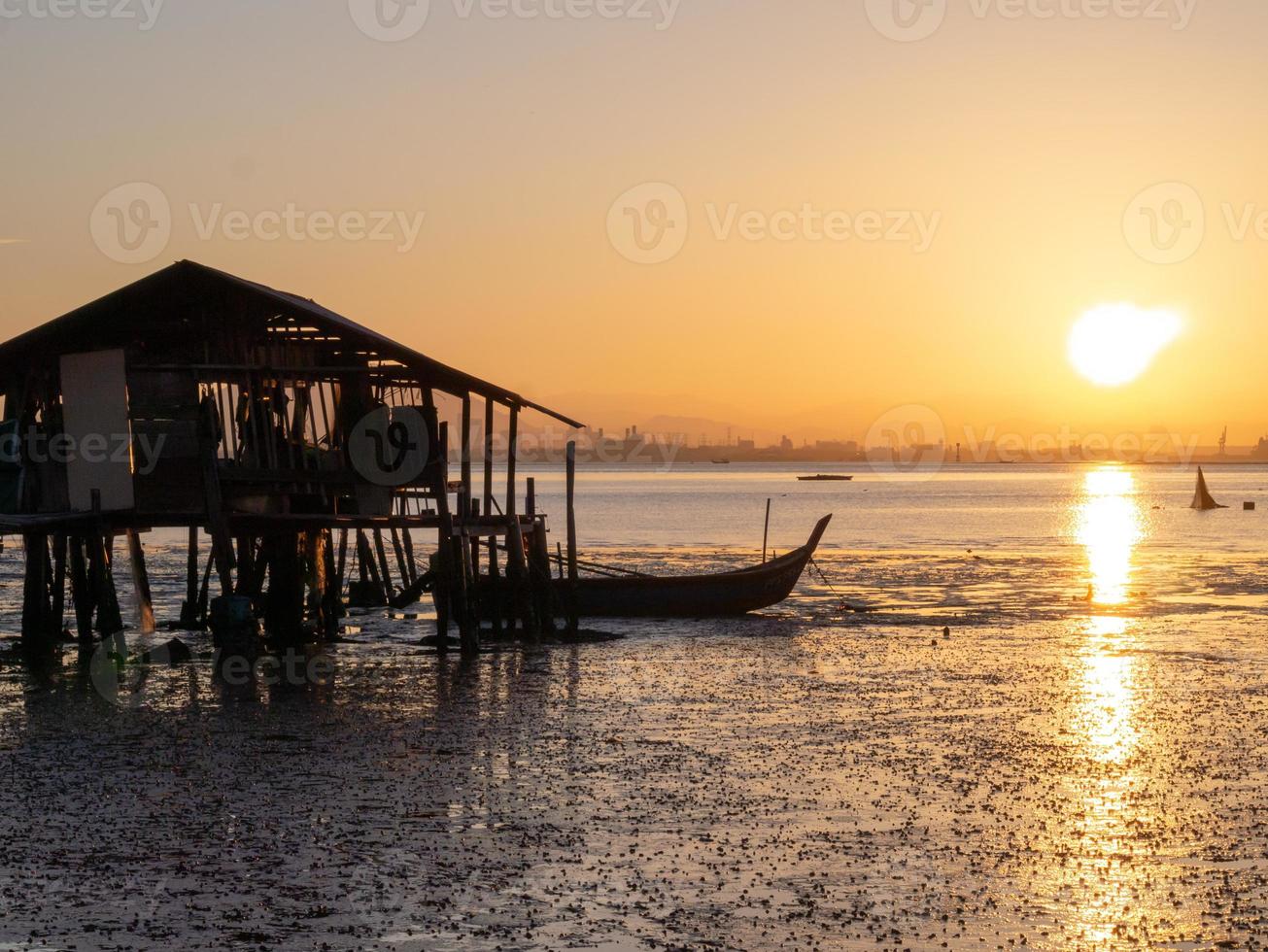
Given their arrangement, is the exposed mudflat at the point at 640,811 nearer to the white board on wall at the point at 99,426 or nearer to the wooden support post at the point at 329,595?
the white board on wall at the point at 99,426

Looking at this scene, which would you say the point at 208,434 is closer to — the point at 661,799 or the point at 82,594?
the point at 82,594

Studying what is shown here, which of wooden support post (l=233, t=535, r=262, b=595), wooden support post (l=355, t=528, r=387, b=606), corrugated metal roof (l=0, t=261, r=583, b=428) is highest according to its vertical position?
corrugated metal roof (l=0, t=261, r=583, b=428)

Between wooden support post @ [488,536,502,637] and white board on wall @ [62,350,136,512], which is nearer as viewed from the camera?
white board on wall @ [62,350,136,512]

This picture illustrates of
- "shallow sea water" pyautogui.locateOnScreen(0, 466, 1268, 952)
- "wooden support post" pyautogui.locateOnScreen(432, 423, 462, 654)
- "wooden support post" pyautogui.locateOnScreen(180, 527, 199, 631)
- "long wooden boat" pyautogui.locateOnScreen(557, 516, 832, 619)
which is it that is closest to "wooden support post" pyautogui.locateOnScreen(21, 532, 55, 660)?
"shallow sea water" pyautogui.locateOnScreen(0, 466, 1268, 952)

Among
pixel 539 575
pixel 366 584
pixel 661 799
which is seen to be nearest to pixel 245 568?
pixel 539 575

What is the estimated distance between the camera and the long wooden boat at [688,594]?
104 feet

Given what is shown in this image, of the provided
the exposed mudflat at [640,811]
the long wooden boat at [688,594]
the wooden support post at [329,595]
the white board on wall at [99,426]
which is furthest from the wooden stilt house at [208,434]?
the long wooden boat at [688,594]

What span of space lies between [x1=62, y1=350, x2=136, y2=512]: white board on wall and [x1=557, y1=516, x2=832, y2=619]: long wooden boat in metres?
10.8

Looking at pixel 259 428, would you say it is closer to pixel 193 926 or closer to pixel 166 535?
pixel 193 926

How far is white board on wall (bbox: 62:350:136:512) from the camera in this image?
23.9 metres

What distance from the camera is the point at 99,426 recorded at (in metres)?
23.9

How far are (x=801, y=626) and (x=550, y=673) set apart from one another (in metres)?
9.32

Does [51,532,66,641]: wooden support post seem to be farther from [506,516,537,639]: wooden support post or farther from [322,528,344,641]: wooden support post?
[506,516,537,639]: wooden support post

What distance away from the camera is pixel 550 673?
907 inches
